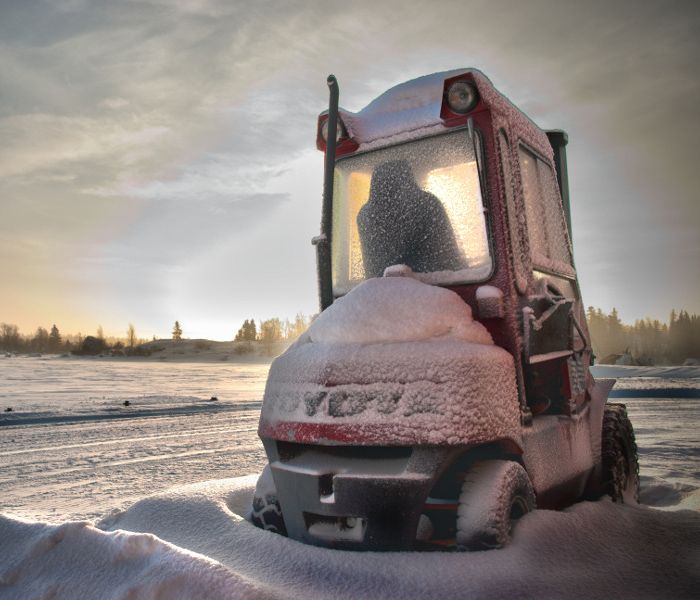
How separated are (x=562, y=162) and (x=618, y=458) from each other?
2041 millimetres

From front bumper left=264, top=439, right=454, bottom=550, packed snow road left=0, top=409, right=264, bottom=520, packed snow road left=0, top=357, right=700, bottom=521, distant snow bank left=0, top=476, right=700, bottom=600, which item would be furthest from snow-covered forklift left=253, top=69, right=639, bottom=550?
packed snow road left=0, top=409, right=264, bottom=520

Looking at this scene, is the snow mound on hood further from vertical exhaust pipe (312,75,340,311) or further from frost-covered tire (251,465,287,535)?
frost-covered tire (251,465,287,535)

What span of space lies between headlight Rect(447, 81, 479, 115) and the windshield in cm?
16

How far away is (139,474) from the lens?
19.0 ft

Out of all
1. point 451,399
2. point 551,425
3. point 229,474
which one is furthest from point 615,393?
point 451,399

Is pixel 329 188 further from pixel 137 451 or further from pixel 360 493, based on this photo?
pixel 137 451

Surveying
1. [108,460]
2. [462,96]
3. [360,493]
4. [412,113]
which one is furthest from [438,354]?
[108,460]

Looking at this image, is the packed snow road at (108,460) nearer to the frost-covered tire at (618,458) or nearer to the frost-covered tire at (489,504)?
the frost-covered tire at (489,504)

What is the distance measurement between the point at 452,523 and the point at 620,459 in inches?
66.3

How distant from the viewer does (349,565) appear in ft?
7.41

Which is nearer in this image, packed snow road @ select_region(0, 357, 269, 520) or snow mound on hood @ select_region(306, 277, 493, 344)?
snow mound on hood @ select_region(306, 277, 493, 344)

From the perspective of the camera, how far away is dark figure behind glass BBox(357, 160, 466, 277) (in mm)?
3195

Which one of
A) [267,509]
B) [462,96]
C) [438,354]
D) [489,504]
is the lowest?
[267,509]

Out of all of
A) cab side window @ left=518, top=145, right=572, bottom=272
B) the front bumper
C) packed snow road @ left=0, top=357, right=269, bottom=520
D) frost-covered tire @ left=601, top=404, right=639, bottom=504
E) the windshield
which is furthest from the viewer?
packed snow road @ left=0, top=357, right=269, bottom=520
